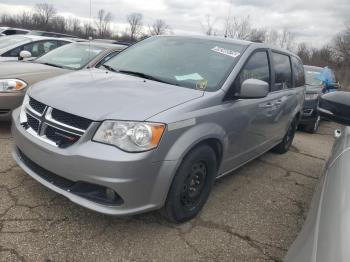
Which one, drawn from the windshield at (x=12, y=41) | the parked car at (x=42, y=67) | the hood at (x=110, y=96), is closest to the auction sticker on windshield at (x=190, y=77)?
the hood at (x=110, y=96)

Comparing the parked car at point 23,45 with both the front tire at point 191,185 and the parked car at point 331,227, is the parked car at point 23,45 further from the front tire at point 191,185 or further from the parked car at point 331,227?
the parked car at point 331,227

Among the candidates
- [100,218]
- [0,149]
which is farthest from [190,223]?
[0,149]

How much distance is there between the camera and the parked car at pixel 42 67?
4.92m

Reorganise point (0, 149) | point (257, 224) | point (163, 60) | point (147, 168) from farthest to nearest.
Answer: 1. point (0, 149)
2. point (163, 60)
3. point (257, 224)
4. point (147, 168)

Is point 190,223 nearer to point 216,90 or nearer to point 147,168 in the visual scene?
point 147,168

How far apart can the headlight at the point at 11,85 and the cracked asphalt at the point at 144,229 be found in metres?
1.02

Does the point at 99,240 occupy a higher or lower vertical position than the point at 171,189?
lower

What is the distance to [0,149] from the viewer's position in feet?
14.9

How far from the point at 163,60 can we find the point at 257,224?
1.92 m

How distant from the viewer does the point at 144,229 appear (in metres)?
3.17

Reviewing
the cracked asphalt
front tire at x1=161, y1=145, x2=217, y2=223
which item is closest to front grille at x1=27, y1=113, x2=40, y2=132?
the cracked asphalt

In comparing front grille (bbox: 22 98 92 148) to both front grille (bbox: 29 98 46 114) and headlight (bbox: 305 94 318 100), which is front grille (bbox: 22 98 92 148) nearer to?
front grille (bbox: 29 98 46 114)

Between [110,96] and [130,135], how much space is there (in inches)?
20.4

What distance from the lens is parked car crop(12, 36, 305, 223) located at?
270 centimetres
